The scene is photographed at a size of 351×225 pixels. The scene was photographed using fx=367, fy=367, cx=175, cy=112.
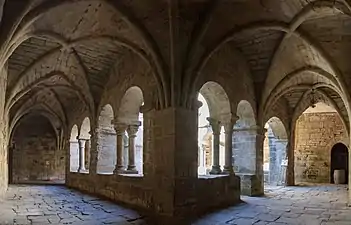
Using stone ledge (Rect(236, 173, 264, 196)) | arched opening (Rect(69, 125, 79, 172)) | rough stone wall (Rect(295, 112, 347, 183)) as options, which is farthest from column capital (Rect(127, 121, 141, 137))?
rough stone wall (Rect(295, 112, 347, 183))

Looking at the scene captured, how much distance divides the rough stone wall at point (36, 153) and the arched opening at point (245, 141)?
8415 mm

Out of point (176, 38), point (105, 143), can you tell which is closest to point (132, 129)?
point (105, 143)

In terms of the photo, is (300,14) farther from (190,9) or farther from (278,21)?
(190,9)

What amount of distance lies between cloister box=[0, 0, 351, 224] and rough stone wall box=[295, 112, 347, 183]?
9.25 feet

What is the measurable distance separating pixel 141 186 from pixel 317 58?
3913 mm

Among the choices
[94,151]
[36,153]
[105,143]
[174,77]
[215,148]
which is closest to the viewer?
[174,77]

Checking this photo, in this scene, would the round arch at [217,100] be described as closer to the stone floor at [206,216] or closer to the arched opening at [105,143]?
the stone floor at [206,216]

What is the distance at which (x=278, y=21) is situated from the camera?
17.7 feet

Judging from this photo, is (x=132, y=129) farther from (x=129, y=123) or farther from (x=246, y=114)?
(x=246, y=114)

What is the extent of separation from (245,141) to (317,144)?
645 cm

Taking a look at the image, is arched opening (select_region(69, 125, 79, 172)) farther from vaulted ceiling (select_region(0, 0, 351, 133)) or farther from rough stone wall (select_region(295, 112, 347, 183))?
rough stone wall (select_region(295, 112, 347, 183))

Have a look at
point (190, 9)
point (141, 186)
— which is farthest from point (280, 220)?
point (190, 9)

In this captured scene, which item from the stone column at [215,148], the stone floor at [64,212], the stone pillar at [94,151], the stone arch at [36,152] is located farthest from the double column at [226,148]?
the stone arch at [36,152]

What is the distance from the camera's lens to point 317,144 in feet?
43.0
